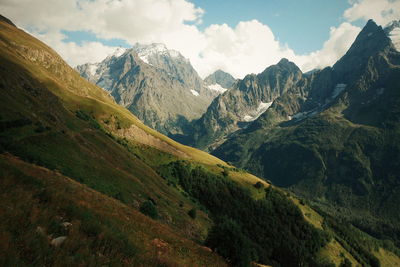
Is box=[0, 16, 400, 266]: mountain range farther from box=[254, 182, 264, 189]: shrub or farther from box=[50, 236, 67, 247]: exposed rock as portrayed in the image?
box=[254, 182, 264, 189]: shrub

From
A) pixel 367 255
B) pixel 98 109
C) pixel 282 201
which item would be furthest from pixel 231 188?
pixel 367 255

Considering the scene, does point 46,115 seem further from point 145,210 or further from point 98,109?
point 98,109

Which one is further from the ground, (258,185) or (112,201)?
(112,201)

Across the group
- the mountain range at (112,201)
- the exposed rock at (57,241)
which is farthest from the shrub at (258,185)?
the exposed rock at (57,241)

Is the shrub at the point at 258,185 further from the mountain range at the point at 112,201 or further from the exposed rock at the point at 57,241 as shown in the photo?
the exposed rock at the point at 57,241

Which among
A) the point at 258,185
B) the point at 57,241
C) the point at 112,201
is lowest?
the point at 258,185

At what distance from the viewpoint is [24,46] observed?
145 metres

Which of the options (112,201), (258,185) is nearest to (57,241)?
(112,201)

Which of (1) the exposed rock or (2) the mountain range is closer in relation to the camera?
(1) the exposed rock

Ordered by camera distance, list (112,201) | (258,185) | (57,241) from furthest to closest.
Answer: (258,185) < (112,201) < (57,241)

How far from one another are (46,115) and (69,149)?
17.0 meters

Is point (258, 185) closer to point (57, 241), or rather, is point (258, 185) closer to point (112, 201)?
Result: point (112, 201)

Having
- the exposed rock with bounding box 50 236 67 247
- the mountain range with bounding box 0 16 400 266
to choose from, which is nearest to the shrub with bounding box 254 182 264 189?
the mountain range with bounding box 0 16 400 266

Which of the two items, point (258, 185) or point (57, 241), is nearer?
point (57, 241)
